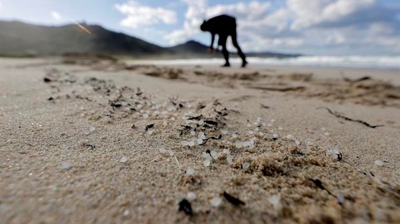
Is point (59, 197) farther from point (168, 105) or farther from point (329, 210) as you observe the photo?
point (168, 105)

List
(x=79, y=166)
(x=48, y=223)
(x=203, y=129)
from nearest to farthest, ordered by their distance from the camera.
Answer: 1. (x=48, y=223)
2. (x=79, y=166)
3. (x=203, y=129)

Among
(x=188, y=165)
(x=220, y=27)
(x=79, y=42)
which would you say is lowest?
(x=188, y=165)

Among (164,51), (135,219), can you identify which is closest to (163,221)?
(135,219)

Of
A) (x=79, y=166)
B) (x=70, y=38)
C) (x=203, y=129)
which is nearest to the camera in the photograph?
(x=79, y=166)

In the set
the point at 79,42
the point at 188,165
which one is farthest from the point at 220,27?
the point at 79,42

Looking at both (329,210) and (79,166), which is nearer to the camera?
(329,210)

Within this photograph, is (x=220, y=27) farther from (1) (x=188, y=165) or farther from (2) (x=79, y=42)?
(2) (x=79, y=42)

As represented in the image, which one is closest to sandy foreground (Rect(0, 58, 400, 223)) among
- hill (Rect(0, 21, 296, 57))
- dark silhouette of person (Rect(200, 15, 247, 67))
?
dark silhouette of person (Rect(200, 15, 247, 67))

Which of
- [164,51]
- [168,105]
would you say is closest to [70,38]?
[164,51]
